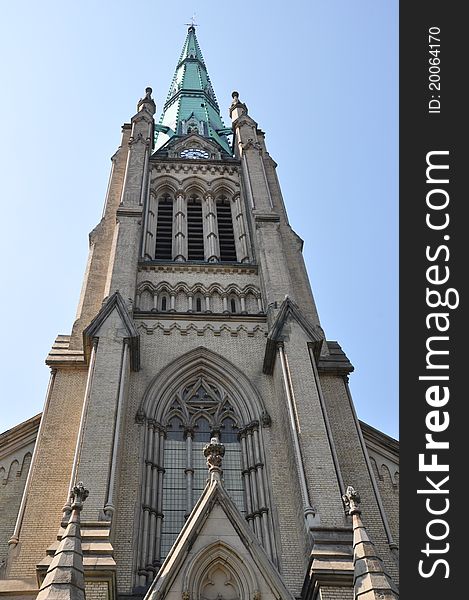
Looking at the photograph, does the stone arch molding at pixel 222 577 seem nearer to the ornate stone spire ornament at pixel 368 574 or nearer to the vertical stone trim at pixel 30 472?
the ornate stone spire ornament at pixel 368 574

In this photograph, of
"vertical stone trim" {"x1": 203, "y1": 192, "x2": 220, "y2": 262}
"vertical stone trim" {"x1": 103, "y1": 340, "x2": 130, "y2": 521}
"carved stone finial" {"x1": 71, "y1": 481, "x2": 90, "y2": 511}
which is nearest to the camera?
"carved stone finial" {"x1": 71, "y1": 481, "x2": 90, "y2": 511}

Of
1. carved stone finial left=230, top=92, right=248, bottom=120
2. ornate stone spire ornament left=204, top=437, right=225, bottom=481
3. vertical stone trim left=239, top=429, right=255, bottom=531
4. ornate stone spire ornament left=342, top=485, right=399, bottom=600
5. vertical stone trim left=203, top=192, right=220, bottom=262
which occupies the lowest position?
ornate stone spire ornament left=342, top=485, right=399, bottom=600

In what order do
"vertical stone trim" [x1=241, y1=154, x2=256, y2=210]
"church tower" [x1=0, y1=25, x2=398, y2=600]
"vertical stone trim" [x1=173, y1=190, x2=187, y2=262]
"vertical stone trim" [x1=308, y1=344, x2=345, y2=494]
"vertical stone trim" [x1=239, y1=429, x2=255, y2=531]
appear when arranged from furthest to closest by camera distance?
"vertical stone trim" [x1=241, y1=154, x2=256, y2=210] < "vertical stone trim" [x1=173, y1=190, x2=187, y2=262] < "vertical stone trim" [x1=239, y1=429, x2=255, y2=531] < "vertical stone trim" [x1=308, y1=344, x2=345, y2=494] < "church tower" [x1=0, y1=25, x2=398, y2=600]

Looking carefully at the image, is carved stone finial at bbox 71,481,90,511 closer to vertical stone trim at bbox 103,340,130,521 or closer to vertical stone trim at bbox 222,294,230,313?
vertical stone trim at bbox 103,340,130,521

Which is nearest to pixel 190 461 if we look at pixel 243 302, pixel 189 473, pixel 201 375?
pixel 189 473

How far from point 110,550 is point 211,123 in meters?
31.8

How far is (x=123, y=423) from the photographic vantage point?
1755 centimetres

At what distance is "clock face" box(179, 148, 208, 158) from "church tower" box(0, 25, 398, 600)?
6.24 metres

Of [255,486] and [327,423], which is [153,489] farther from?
[327,423]

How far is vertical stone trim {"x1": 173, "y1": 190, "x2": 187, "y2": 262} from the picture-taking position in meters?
25.3

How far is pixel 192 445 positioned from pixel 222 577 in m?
5.47

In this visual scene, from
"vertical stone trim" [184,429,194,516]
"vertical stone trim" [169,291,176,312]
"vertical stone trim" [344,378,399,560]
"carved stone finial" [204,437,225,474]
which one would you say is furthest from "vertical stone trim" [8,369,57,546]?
"vertical stone trim" [344,378,399,560]

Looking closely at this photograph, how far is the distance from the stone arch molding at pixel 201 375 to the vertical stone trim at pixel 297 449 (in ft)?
3.68

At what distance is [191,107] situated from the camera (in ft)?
146
